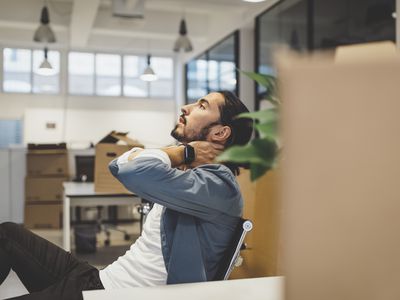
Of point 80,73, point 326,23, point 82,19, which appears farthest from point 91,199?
point 80,73

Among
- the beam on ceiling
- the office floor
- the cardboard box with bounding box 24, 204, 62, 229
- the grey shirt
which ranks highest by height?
the beam on ceiling

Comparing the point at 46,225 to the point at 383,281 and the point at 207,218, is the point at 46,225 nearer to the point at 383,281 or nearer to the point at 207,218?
the point at 207,218

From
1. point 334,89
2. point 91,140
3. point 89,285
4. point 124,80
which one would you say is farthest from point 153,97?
point 334,89

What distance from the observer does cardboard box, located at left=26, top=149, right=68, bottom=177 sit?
573 centimetres

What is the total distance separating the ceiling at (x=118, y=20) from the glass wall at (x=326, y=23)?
1.02 feet

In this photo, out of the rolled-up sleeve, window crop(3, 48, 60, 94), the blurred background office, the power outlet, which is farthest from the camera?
window crop(3, 48, 60, 94)

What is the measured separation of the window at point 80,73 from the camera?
395 inches

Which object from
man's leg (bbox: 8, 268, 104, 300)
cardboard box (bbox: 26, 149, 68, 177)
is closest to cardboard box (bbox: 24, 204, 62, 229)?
cardboard box (bbox: 26, 149, 68, 177)

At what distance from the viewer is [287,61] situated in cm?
43

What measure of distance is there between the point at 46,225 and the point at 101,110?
4846mm

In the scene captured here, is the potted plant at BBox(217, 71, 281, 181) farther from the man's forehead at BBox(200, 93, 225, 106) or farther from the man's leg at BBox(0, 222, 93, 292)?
the man's leg at BBox(0, 222, 93, 292)

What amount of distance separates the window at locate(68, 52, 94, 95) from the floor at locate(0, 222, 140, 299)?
4.71 m

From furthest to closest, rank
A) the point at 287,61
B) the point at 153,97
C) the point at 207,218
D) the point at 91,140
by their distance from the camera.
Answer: the point at 153,97 < the point at 91,140 < the point at 207,218 < the point at 287,61

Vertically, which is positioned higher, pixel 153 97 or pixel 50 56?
pixel 50 56
